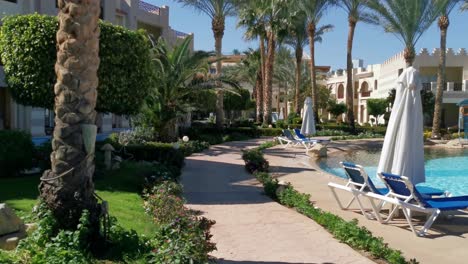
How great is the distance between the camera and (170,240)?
521 cm

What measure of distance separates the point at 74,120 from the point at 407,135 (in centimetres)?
573

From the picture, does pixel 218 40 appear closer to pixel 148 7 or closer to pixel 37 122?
pixel 148 7

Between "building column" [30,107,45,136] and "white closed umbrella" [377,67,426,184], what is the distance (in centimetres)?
1915

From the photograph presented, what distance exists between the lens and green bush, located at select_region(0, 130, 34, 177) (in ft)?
35.8

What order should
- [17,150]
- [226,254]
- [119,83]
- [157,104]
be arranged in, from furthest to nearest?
[157,104] < [119,83] < [17,150] < [226,254]

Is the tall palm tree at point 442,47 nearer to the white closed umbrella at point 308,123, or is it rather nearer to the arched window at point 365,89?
the white closed umbrella at point 308,123

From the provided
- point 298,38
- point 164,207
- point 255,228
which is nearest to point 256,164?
point 255,228

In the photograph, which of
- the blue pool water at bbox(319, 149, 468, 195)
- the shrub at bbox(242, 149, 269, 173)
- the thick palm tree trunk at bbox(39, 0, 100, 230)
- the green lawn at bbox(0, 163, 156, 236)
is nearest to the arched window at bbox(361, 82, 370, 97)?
the blue pool water at bbox(319, 149, 468, 195)

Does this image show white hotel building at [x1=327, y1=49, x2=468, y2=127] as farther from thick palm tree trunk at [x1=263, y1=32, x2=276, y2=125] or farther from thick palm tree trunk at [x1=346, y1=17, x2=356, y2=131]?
thick palm tree trunk at [x1=263, y1=32, x2=276, y2=125]

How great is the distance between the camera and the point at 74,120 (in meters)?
5.55

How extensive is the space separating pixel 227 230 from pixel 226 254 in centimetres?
137

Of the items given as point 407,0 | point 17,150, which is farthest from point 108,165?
point 407,0

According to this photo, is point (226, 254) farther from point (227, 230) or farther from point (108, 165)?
point (108, 165)

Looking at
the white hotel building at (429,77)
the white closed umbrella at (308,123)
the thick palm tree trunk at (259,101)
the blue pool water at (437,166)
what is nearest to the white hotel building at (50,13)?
the thick palm tree trunk at (259,101)
